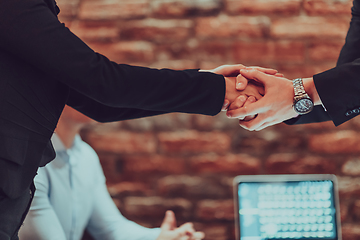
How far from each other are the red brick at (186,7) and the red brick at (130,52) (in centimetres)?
19

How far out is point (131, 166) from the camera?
1502 mm

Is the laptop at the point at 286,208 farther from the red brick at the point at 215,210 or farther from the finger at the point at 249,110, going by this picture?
the finger at the point at 249,110

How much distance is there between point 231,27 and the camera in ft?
4.94

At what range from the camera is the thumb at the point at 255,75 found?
1018mm

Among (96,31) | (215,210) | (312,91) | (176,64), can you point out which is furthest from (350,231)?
(96,31)

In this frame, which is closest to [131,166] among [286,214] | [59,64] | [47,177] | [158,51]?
[47,177]

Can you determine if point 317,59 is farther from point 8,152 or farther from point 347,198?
point 8,152

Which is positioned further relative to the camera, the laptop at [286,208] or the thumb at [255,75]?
the laptop at [286,208]

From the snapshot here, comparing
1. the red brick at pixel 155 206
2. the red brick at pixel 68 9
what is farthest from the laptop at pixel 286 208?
the red brick at pixel 68 9

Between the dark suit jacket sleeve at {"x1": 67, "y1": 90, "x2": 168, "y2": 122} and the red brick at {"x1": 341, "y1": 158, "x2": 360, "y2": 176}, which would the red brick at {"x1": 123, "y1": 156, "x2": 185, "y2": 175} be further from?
the red brick at {"x1": 341, "y1": 158, "x2": 360, "y2": 176}

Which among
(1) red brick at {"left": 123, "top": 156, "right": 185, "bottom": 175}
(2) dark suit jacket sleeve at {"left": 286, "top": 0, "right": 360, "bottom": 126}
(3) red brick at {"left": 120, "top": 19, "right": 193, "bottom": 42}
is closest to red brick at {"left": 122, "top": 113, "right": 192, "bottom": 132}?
(1) red brick at {"left": 123, "top": 156, "right": 185, "bottom": 175}

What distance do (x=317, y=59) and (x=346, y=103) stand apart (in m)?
0.67

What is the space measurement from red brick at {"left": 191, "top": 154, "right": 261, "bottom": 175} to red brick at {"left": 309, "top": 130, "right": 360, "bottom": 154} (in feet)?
0.92

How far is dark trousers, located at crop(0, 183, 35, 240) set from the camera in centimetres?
63
